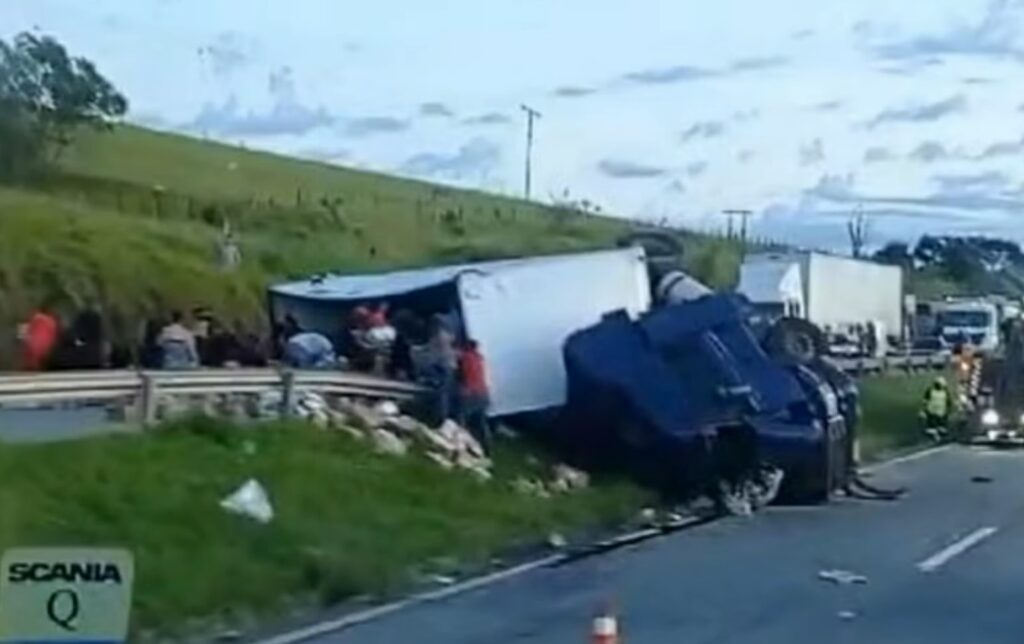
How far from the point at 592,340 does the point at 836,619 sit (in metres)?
15.3

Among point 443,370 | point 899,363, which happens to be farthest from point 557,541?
point 899,363

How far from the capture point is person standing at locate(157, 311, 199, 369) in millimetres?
32688

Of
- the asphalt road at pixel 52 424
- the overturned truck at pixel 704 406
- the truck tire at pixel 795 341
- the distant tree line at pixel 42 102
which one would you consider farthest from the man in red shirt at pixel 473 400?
the distant tree line at pixel 42 102

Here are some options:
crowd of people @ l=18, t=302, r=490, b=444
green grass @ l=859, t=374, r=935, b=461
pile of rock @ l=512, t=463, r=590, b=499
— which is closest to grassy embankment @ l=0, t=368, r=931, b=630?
pile of rock @ l=512, t=463, r=590, b=499

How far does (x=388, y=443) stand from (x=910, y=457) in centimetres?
1760

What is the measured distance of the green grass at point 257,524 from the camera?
2066 cm

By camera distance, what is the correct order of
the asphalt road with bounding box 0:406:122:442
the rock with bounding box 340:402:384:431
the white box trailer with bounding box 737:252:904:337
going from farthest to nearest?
the white box trailer with bounding box 737:252:904:337 → the rock with bounding box 340:402:384:431 → the asphalt road with bounding box 0:406:122:442

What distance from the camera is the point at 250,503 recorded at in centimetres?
2411

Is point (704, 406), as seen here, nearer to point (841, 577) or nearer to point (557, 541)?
point (557, 541)

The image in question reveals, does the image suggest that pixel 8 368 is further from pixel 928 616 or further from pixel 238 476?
pixel 928 616

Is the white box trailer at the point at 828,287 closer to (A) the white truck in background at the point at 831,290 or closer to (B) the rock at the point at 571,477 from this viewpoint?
(A) the white truck in background at the point at 831,290

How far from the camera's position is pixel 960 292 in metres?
129

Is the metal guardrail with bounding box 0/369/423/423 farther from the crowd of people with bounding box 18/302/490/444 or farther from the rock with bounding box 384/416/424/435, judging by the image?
the crowd of people with bounding box 18/302/490/444

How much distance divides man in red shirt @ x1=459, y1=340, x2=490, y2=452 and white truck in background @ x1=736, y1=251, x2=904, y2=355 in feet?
71.4
